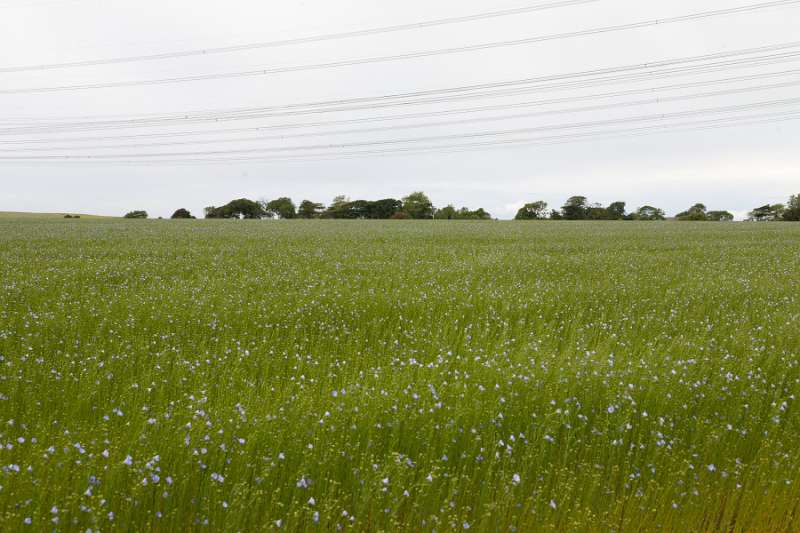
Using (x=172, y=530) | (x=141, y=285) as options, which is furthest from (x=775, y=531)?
(x=141, y=285)

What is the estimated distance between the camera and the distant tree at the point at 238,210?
114 meters

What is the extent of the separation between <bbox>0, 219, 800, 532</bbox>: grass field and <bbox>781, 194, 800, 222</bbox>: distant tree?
108 meters

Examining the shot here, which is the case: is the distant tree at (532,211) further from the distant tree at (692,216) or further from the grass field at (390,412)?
the grass field at (390,412)

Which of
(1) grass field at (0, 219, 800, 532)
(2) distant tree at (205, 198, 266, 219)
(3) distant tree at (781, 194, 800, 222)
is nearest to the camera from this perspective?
(1) grass field at (0, 219, 800, 532)

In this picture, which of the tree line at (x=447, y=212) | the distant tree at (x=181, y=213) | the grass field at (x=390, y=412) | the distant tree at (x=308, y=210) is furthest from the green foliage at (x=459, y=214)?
the grass field at (x=390, y=412)

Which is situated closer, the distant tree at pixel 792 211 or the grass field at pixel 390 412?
the grass field at pixel 390 412

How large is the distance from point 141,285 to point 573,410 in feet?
34.1

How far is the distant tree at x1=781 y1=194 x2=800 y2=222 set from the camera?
9574 cm

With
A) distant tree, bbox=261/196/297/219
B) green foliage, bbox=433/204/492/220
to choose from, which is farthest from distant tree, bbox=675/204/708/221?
distant tree, bbox=261/196/297/219

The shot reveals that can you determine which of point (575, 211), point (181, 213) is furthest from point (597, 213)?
point (181, 213)

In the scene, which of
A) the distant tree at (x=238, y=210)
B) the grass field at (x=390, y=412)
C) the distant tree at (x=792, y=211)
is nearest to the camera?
the grass field at (x=390, y=412)

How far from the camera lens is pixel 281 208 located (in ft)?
437

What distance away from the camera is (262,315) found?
891 cm

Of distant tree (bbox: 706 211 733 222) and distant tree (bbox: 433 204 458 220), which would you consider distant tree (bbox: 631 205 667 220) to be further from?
distant tree (bbox: 433 204 458 220)
